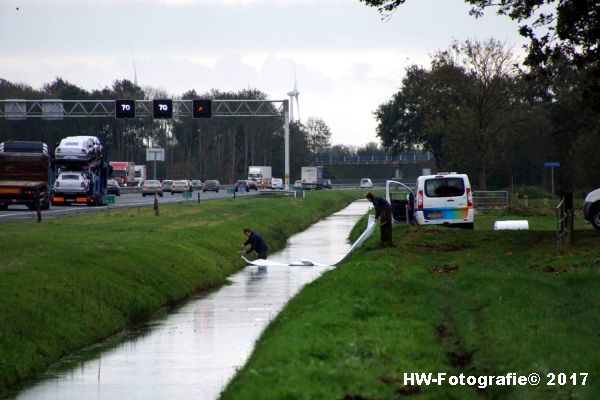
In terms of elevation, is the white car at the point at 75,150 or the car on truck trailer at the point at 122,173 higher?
the white car at the point at 75,150

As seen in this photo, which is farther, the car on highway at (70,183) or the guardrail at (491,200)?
→ the car on highway at (70,183)

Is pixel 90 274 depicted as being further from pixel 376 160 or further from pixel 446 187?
pixel 376 160

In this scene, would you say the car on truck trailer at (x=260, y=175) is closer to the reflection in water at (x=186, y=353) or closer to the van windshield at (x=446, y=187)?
the van windshield at (x=446, y=187)

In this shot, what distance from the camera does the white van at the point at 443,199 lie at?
3809cm

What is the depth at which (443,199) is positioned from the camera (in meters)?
38.2

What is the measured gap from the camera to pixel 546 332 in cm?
1527

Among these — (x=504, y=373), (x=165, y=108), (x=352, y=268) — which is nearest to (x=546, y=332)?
(x=504, y=373)

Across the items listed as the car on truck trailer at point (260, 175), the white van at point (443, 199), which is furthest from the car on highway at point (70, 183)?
the car on truck trailer at point (260, 175)

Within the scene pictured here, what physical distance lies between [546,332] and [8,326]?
915 centimetres

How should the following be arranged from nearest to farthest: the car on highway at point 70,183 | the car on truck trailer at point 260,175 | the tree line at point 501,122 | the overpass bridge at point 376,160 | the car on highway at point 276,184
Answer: the car on highway at point 70,183, the tree line at point 501,122, the car on highway at point 276,184, the car on truck trailer at point 260,175, the overpass bridge at point 376,160

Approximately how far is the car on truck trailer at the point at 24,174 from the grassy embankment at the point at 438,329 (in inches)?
1319

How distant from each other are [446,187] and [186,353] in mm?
19914

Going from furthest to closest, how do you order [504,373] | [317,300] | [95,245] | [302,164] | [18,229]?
[302,164]
[18,229]
[95,245]
[317,300]
[504,373]

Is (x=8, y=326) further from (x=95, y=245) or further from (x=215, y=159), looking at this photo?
(x=215, y=159)
